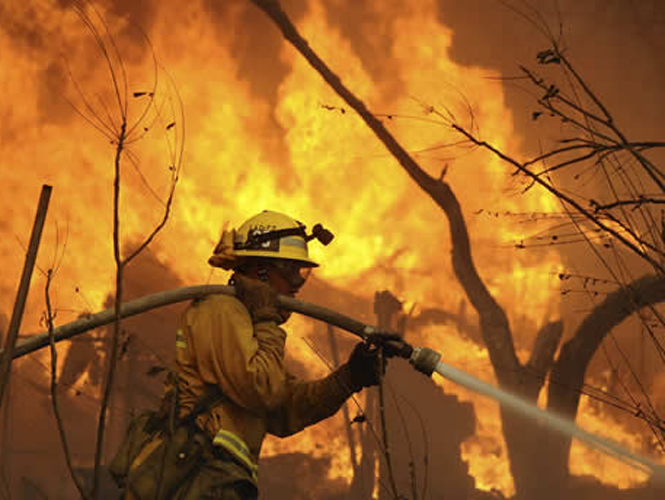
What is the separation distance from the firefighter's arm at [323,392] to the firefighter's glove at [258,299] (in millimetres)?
346

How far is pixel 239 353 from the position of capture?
120 inches

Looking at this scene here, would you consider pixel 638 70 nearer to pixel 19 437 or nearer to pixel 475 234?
pixel 475 234

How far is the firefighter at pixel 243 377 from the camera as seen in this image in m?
3.04

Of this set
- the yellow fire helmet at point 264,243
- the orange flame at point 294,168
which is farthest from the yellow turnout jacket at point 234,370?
the orange flame at point 294,168

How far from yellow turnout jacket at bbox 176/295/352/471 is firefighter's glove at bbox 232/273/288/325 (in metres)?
0.05

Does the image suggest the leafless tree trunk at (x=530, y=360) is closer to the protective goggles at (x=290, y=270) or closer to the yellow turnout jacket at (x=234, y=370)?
the protective goggles at (x=290, y=270)

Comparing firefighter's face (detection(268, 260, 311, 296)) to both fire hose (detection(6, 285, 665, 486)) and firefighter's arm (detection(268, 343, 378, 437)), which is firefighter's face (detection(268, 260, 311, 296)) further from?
firefighter's arm (detection(268, 343, 378, 437))

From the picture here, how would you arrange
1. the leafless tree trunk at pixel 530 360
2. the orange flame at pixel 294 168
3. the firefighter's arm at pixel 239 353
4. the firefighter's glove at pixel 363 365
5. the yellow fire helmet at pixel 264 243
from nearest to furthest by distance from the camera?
the firefighter's arm at pixel 239 353, the firefighter's glove at pixel 363 365, the yellow fire helmet at pixel 264 243, the leafless tree trunk at pixel 530 360, the orange flame at pixel 294 168

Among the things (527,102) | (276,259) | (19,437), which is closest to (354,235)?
(527,102)

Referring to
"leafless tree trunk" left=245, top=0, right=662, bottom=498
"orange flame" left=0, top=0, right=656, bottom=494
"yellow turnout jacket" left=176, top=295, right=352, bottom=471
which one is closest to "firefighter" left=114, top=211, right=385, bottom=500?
"yellow turnout jacket" left=176, top=295, right=352, bottom=471

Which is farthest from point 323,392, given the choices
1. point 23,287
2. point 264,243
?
point 23,287

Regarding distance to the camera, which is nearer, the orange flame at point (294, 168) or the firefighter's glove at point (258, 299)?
the firefighter's glove at point (258, 299)

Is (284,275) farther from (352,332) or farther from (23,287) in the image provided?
(23,287)

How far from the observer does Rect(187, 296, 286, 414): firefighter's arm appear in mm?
3031
